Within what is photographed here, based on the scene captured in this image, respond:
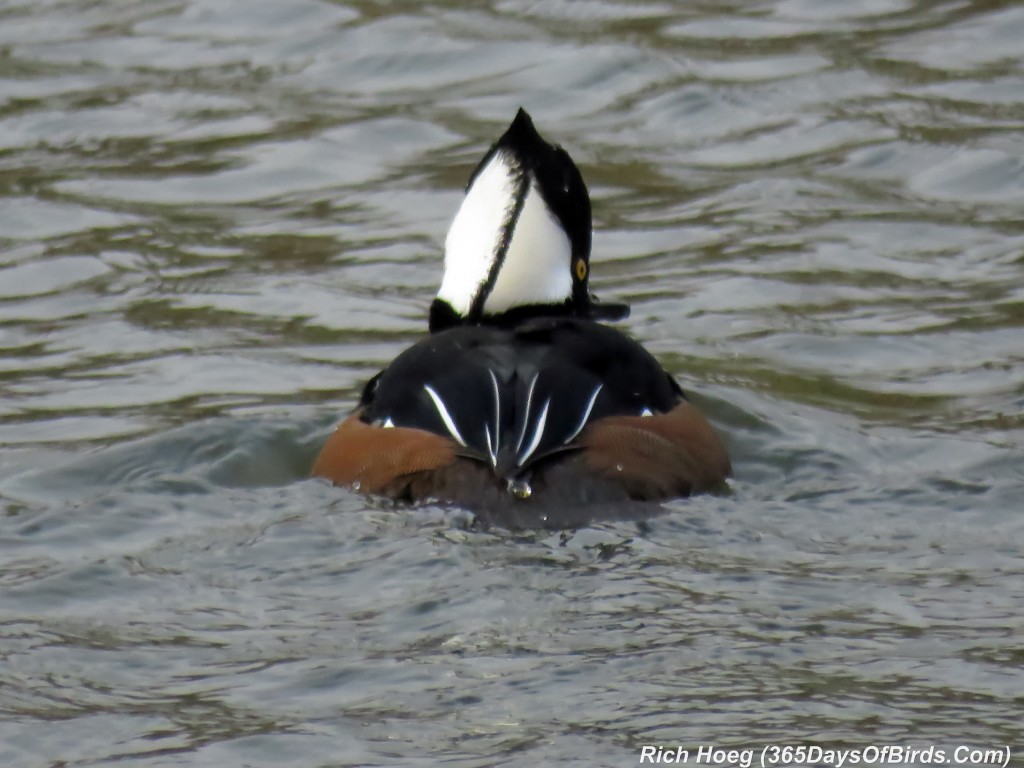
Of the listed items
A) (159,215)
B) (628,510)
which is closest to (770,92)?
(159,215)

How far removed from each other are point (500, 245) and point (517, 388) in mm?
842

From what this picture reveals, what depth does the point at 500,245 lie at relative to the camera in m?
7.06

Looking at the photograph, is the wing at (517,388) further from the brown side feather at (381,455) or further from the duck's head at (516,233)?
the duck's head at (516,233)

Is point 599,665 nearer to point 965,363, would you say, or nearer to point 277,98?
point 965,363

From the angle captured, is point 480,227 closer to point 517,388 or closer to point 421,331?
point 517,388

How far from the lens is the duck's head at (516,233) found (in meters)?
7.00

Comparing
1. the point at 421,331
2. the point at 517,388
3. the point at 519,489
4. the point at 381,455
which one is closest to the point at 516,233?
the point at 517,388

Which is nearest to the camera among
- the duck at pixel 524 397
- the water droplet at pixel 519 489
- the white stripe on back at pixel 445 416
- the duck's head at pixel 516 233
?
the water droplet at pixel 519 489

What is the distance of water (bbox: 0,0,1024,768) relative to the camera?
197 inches

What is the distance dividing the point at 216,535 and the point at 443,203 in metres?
4.72

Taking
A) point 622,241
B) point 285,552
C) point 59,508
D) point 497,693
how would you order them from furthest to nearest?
point 622,241
point 59,508
point 285,552
point 497,693

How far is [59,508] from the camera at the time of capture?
269 inches

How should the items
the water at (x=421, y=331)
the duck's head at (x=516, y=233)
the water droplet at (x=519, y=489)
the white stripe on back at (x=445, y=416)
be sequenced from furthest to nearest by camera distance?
1. the duck's head at (x=516, y=233)
2. the white stripe on back at (x=445, y=416)
3. the water droplet at (x=519, y=489)
4. the water at (x=421, y=331)

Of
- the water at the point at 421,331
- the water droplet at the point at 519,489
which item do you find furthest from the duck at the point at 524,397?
the water at the point at 421,331
